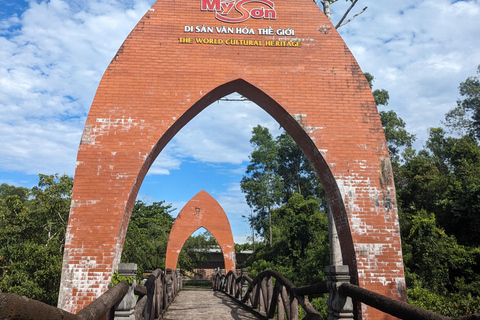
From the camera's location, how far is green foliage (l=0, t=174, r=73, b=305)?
10625 millimetres

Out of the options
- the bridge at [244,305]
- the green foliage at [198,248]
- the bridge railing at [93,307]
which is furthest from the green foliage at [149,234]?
the bridge railing at [93,307]

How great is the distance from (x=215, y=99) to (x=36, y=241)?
8962mm

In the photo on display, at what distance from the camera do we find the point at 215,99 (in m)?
7.69

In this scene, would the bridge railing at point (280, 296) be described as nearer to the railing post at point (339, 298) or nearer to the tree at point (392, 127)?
the railing post at point (339, 298)

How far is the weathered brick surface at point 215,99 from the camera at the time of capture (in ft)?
19.5

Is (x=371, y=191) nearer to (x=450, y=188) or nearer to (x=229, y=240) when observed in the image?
(x=450, y=188)

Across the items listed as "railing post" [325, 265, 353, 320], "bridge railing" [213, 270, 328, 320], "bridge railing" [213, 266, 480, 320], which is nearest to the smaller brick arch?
"bridge railing" [213, 270, 328, 320]

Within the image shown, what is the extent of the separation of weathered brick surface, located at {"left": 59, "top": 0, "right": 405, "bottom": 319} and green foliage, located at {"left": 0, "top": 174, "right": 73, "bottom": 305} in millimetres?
5992

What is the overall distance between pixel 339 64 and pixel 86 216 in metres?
5.66

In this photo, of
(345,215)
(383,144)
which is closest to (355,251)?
(345,215)

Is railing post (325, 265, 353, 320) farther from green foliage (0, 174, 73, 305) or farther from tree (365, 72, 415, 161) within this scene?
tree (365, 72, 415, 161)

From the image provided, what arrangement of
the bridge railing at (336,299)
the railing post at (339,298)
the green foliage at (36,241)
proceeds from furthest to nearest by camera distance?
1. the green foliage at (36,241)
2. the railing post at (339,298)
3. the bridge railing at (336,299)

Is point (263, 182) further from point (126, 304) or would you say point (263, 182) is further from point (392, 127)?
point (126, 304)

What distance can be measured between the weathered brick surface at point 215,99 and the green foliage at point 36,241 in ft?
19.7
